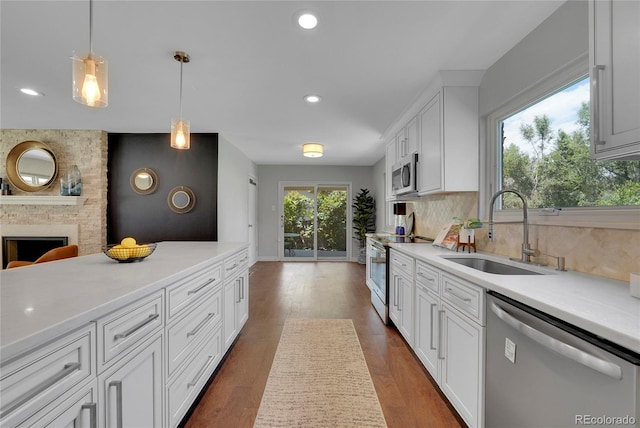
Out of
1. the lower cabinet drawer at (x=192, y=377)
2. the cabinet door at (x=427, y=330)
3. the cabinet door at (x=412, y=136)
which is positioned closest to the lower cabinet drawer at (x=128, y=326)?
the lower cabinet drawer at (x=192, y=377)

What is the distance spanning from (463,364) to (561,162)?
1363mm

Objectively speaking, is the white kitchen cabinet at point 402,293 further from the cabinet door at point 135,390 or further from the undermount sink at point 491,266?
the cabinet door at point 135,390

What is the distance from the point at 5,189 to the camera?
4105 millimetres

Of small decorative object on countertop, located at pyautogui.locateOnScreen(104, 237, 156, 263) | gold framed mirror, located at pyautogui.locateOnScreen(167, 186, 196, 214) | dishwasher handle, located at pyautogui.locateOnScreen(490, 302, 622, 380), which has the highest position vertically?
gold framed mirror, located at pyautogui.locateOnScreen(167, 186, 196, 214)

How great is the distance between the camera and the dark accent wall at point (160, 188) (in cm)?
428

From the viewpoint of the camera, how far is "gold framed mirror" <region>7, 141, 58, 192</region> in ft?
13.5

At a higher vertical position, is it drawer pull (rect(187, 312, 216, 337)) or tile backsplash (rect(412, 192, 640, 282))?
tile backsplash (rect(412, 192, 640, 282))

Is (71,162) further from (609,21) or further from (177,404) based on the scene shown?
(609,21)

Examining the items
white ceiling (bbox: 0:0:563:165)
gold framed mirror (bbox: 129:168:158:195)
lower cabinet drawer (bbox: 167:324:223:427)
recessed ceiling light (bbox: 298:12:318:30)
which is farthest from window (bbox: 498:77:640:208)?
gold framed mirror (bbox: 129:168:158:195)

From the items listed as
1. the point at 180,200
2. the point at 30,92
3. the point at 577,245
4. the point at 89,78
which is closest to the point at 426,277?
the point at 577,245

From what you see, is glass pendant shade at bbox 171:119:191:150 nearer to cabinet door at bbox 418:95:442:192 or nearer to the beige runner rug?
the beige runner rug

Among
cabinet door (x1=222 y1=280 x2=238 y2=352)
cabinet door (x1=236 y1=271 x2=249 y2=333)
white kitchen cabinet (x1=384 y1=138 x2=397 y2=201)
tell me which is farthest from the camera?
white kitchen cabinet (x1=384 y1=138 x2=397 y2=201)

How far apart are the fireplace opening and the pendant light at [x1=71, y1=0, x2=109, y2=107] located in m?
3.82

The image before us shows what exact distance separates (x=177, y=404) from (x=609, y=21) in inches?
103
